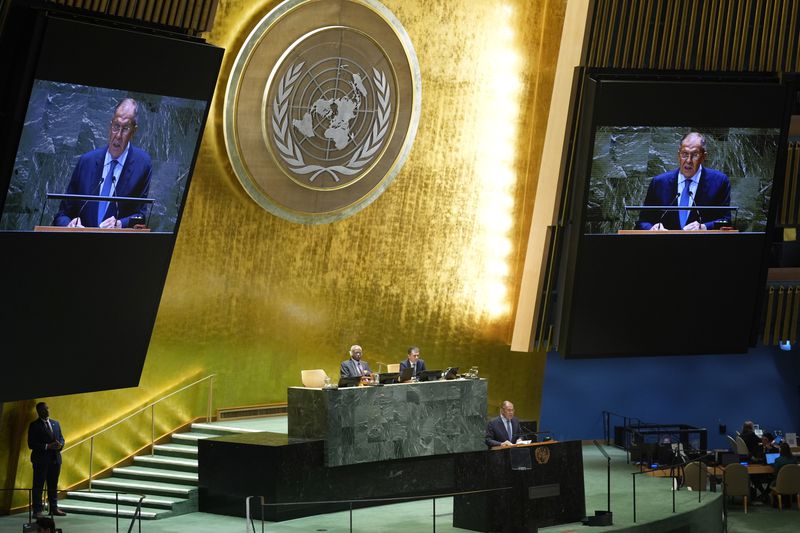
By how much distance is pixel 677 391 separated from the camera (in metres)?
20.4

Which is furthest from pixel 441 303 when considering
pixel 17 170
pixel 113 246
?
pixel 17 170

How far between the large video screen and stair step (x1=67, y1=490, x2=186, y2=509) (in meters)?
2.90

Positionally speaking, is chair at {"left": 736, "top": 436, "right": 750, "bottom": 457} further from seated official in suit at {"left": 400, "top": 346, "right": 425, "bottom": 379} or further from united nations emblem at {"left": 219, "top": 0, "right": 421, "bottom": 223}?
united nations emblem at {"left": 219, "top": 0, "right": 421, "bottom": 223}

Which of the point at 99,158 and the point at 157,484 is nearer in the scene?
the point at 99,158

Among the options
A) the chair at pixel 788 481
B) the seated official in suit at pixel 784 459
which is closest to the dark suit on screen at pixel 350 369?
the chair at pixel 788 481

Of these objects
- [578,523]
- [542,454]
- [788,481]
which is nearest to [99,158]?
[542,454]

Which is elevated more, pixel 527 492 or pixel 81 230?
pixel 81 230

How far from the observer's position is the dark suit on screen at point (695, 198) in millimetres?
15078

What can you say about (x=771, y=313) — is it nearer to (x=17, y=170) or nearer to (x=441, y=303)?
(x=441, y=303)

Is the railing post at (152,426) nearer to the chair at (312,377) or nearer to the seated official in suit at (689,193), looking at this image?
A: the chair at (312,377)

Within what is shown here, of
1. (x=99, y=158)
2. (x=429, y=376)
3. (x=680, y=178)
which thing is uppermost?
(x=680, y=178)

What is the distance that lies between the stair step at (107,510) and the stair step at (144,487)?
0.36 m

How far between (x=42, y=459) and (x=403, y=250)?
608 centimetres

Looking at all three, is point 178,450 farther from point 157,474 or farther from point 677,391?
point 677,391
